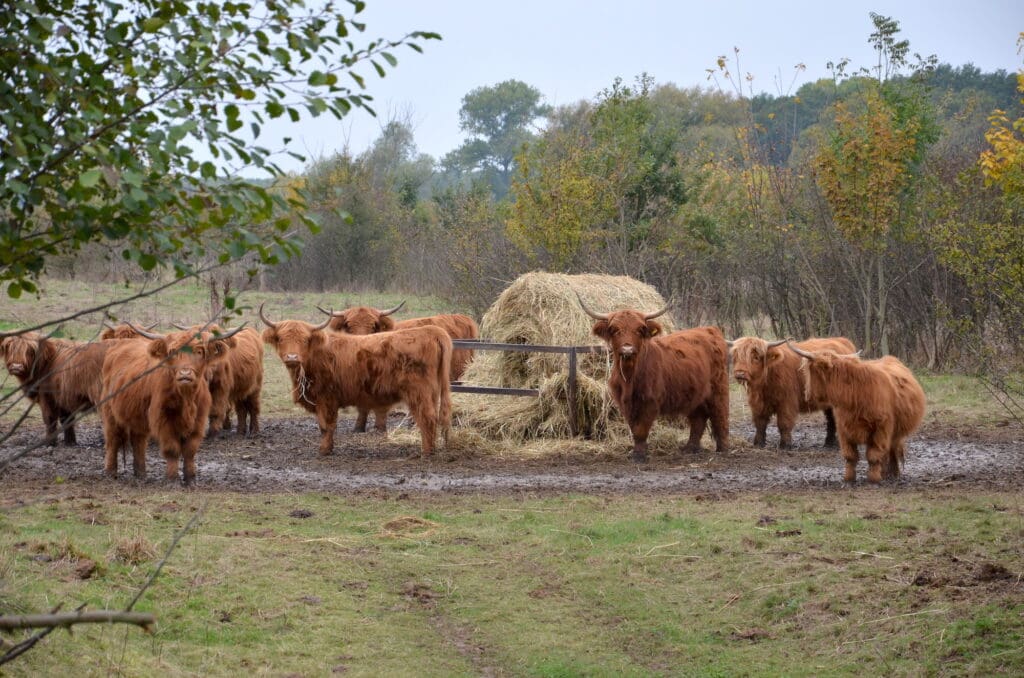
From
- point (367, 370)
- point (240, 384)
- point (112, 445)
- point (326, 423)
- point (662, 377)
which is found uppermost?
point (367, 370)

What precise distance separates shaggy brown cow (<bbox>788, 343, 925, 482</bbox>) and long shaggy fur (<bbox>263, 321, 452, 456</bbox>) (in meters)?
3.98

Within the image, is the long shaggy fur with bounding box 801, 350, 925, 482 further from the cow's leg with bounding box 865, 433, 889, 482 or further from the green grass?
the green grass

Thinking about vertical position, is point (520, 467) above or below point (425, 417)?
below

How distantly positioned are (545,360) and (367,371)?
2722 millimetres

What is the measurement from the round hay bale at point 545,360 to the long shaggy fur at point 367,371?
1456mm

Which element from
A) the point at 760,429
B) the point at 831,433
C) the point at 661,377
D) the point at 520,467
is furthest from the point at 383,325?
the point at 831,433

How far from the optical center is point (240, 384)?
1270 centimetres

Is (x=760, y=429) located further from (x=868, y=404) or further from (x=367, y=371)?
(x=367, y=371)

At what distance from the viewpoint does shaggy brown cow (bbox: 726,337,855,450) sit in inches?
472

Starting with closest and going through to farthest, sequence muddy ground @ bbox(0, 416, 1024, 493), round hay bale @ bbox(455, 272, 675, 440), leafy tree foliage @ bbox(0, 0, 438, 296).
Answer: leafy tree foliage @ bbox(0, 0, 438, 296), muddy ground @ bbox(0, 416, 1024, 493), round hay bale @ bbox(455, 272, 675, 440)

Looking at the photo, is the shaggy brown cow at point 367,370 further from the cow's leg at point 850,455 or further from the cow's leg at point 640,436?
the cow's leg at point 850,455

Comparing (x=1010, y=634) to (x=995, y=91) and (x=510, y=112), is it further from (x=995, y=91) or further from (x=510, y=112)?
(x=510, y=112)

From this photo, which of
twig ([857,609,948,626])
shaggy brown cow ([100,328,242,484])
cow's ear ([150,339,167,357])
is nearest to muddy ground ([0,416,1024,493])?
shaggy brown cow ([100,328,242,484])

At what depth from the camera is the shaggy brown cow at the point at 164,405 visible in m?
9.39
